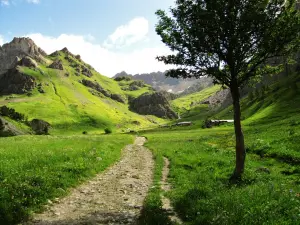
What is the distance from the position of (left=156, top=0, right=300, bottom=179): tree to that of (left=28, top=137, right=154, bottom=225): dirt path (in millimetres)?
7264

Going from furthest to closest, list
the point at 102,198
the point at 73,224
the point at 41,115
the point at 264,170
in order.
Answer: the point at 41,115 → the point at 264,170 → the point at 102,198 → the point at 73,224

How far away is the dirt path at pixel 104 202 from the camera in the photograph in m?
14.1

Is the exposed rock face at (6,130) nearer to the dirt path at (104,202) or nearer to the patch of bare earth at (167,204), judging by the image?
the dirt path at (104,202)

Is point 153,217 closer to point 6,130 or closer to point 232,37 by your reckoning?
point 232,37

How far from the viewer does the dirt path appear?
46.3ft

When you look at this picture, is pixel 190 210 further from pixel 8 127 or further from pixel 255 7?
pixel 8 127

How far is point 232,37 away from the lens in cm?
1800

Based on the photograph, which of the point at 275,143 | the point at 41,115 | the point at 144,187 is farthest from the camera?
the point at 41,115

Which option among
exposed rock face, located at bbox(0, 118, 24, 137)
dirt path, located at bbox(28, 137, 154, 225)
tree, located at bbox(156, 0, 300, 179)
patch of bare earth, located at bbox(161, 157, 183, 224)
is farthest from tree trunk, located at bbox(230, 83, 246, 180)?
exposed rock face, located at bbox(0, 118, 24, 137)

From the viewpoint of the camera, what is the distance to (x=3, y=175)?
18.5 m

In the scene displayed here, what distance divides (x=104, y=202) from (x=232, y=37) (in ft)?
40.2

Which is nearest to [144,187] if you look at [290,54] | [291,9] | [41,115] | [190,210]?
[190,210]

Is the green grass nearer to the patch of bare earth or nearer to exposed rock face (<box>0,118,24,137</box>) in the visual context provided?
the patch of bare earth

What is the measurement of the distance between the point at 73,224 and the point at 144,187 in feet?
27.2
